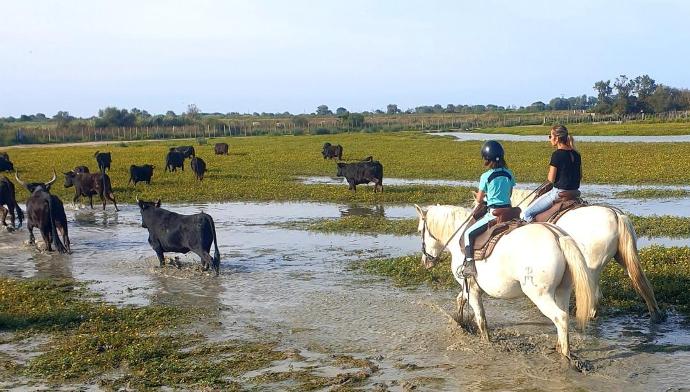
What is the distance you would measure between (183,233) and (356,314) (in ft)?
14.7

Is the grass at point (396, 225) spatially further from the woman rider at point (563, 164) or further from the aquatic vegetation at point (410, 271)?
the woman rider at point (563, 164)

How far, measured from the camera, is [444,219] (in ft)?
29.6

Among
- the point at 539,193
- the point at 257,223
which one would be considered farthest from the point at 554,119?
the point at 539,193

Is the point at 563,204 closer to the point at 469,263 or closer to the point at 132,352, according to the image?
the point at 469,263

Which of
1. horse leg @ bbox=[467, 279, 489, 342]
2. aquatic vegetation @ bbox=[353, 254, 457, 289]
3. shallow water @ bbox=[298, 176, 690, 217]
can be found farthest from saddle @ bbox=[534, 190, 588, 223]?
shallow water @ bbox=[298, 176, 690, 217]

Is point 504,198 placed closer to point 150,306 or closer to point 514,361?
point 514,361

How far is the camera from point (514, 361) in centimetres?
750

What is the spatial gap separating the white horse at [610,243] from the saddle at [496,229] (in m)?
1.22

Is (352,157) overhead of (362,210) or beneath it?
overhead

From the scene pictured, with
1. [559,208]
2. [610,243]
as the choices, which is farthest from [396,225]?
[610,243]

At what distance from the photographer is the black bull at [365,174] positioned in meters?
24.3

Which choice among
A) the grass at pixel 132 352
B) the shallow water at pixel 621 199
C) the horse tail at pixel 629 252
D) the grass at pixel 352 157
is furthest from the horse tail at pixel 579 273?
the grass at pixel 352 157

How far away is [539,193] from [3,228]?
14.3 meters

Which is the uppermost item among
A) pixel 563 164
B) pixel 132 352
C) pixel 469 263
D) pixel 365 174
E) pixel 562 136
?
pixel 562 136
